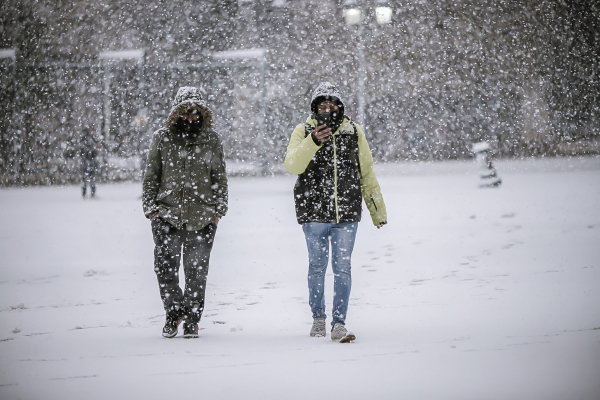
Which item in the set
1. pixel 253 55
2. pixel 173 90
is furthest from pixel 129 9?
pixel 253 55

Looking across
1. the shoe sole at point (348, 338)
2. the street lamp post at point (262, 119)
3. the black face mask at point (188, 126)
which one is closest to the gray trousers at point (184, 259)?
the black face mask at point (188, 126)

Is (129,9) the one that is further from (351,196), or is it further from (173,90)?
(351,196)

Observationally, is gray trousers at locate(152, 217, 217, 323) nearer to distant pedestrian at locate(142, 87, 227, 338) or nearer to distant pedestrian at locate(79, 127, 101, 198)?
distant pedestrian at locate(142, 87, 227, 338)

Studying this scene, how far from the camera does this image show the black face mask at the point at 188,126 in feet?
14.5

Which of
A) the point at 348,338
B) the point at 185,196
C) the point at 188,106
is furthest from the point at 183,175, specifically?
the point at 348,338

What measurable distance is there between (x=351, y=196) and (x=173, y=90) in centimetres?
2027

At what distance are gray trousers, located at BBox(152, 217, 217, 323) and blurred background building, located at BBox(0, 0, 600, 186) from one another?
50.0 ft

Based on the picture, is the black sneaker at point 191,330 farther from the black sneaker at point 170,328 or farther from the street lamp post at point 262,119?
the street lamp post at point 262,119

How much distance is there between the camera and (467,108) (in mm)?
30312

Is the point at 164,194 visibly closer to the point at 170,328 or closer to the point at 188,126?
the point at 188,126

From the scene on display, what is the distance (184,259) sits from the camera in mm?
4441

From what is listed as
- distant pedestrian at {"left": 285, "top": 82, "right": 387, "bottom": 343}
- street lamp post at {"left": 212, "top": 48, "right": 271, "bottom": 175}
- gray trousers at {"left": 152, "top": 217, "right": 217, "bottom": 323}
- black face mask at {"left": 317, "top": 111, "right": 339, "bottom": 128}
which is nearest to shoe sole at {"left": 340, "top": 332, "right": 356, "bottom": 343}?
distant pedestrian at {"left": 285, "top": 82, "right": 387, "bottom": 343}

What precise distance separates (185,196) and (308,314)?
56.9 inches

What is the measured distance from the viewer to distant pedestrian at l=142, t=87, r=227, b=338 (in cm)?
436
